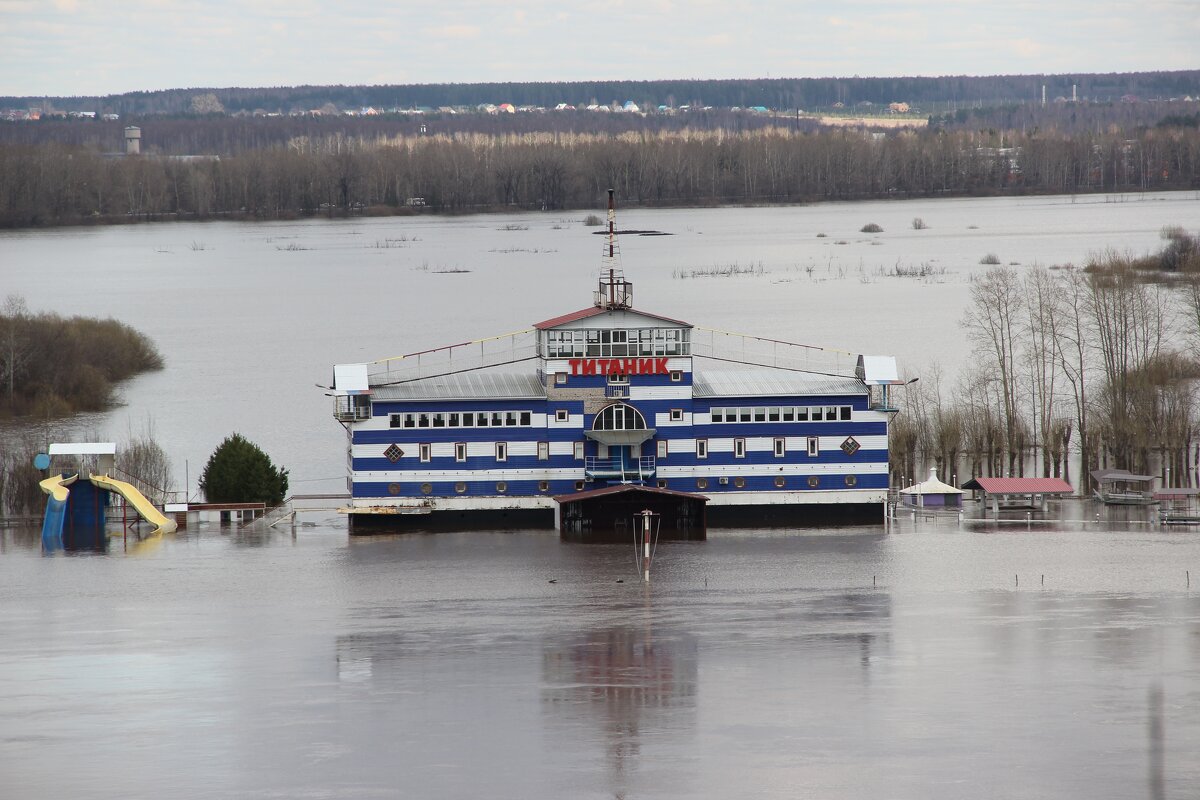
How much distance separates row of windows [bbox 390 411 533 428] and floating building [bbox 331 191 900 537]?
0.03 metres

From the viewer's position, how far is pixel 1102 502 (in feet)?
207

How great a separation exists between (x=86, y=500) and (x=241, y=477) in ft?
17.8

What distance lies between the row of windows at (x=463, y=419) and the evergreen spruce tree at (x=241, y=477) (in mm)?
7726

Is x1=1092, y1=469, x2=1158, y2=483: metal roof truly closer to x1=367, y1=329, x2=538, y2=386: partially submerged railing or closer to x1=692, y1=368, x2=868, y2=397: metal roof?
x1=692, y1=368, x2=868, y2=397: metal roof

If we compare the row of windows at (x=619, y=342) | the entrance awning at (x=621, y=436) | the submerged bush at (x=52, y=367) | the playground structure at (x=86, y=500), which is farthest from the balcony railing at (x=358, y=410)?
the submerged bush at (x=52, y=367)

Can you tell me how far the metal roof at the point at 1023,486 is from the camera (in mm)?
61875

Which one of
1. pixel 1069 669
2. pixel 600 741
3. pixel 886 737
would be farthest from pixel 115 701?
pixel 1069 669

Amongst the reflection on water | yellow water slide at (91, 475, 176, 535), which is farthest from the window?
yellow water slide at (91, 475, 176, 535)

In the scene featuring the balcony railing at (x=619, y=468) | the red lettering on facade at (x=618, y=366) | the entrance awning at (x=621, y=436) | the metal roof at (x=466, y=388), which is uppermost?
the red lettering on facade at (x=618, y=366)

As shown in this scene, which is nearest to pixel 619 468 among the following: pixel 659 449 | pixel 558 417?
pixel 659 449

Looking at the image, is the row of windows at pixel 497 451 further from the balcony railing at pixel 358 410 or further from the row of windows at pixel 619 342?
the row of windows at pixel 619 342

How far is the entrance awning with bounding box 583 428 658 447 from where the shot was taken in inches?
2256

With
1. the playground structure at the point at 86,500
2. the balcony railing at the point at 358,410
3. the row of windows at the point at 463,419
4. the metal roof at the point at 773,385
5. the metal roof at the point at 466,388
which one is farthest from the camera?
the playground structure at the point at 86,500

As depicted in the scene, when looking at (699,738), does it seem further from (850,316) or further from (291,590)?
(850,316)
